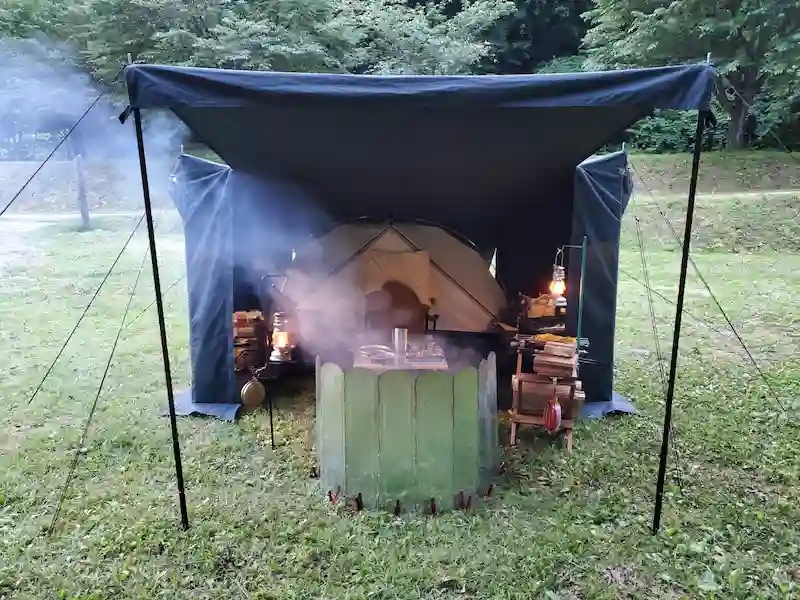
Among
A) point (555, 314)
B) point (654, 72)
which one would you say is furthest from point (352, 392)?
point (555, 314)

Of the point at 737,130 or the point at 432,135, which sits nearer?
the point at 432,135

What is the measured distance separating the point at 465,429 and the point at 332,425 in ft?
2.00

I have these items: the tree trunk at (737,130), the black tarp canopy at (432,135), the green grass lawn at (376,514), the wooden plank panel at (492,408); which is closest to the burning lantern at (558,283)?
the black tarp canopy at (432,135)

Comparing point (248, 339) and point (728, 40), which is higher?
point (728, 40)

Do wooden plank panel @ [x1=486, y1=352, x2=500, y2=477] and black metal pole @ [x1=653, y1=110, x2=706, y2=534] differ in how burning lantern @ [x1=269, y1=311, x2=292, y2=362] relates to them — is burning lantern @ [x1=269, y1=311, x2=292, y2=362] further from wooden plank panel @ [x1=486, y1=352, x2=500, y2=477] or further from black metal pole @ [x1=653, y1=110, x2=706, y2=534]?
black metal pole @ [x1=653, y1=110, x2=706, y2=534]

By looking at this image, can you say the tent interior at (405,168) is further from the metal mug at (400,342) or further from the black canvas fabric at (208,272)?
the metal mug at (400,342)

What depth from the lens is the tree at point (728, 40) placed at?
1277 cm

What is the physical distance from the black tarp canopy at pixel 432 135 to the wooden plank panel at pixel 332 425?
1.17 metres

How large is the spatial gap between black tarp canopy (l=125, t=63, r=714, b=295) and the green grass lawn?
54.2 inches

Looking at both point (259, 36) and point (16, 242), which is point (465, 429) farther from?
point (259, 36)

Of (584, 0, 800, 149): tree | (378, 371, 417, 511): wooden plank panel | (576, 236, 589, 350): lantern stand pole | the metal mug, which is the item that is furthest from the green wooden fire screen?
(584, 0, 800, 149): tree

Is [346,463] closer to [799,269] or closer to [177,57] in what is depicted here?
[799,269]

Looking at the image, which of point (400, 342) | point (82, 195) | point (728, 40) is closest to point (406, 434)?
point (400, 342)

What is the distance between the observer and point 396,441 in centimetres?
293
